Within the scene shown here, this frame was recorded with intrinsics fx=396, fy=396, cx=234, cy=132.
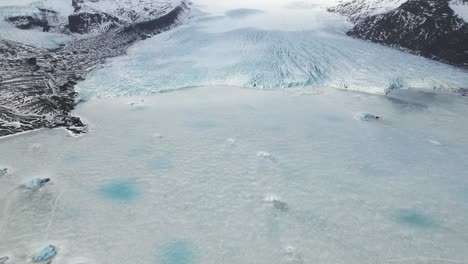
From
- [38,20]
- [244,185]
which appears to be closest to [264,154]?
[244,185]

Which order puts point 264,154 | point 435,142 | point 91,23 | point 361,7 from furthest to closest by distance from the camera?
point 361,7 < point 91,23 < point 435,142 < point 264,154

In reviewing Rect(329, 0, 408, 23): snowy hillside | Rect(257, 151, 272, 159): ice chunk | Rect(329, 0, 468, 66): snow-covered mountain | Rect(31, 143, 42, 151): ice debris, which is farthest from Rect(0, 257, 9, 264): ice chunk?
Rect(329, 0, 408, 23): snowy hillside

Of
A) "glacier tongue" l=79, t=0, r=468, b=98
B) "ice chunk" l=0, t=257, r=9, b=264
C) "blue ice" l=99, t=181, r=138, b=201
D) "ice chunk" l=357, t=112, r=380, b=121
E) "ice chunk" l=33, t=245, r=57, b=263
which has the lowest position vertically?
"ice chunk" l=0, t=257, r=9, b=264

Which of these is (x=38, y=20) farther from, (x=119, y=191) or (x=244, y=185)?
(x=244, y=185)

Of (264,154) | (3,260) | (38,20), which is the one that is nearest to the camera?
(3,260)

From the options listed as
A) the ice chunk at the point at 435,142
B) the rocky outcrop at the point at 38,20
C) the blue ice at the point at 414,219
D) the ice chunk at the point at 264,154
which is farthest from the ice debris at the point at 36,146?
the rocky outcrop at the point at 38,20

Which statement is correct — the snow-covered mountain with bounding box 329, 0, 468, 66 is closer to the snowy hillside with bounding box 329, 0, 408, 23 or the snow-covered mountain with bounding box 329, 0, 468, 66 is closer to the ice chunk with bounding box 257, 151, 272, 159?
the snowy hillside with bounding box 329, 0, 408, 23

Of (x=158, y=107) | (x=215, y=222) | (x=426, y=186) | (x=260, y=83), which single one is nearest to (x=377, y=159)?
(x=426, y=186)

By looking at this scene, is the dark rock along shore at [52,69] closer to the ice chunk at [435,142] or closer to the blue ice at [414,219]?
the blue ice at [414,219]

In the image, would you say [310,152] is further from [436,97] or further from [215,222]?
[436,97]
